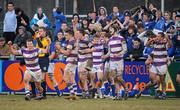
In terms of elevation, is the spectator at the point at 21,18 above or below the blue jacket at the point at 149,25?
above

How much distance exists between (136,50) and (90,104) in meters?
4.39

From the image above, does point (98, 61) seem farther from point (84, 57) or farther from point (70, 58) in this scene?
point (70, 58)

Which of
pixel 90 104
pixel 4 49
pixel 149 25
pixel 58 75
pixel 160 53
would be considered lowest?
pixel 90 104

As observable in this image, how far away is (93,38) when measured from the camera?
82.6 feet

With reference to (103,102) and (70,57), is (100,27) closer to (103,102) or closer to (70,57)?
(70,57)

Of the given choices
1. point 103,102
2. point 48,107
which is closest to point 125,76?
point 103,102

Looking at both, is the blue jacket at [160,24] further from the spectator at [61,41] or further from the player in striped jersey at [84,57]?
the spectator at [61,41]

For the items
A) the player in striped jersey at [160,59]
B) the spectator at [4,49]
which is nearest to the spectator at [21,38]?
the spectator at [4,49]

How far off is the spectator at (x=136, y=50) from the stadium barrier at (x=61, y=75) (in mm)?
216

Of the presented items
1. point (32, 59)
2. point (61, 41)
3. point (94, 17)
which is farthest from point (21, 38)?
point (94, 17)

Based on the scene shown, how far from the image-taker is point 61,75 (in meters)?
26.2

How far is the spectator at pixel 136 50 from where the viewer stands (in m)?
25.3

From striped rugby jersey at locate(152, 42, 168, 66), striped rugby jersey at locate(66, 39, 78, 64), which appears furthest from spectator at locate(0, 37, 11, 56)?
striped rugby jersey at locate(152, 42, 168, 66)

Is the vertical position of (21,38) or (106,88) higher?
(21,38)
